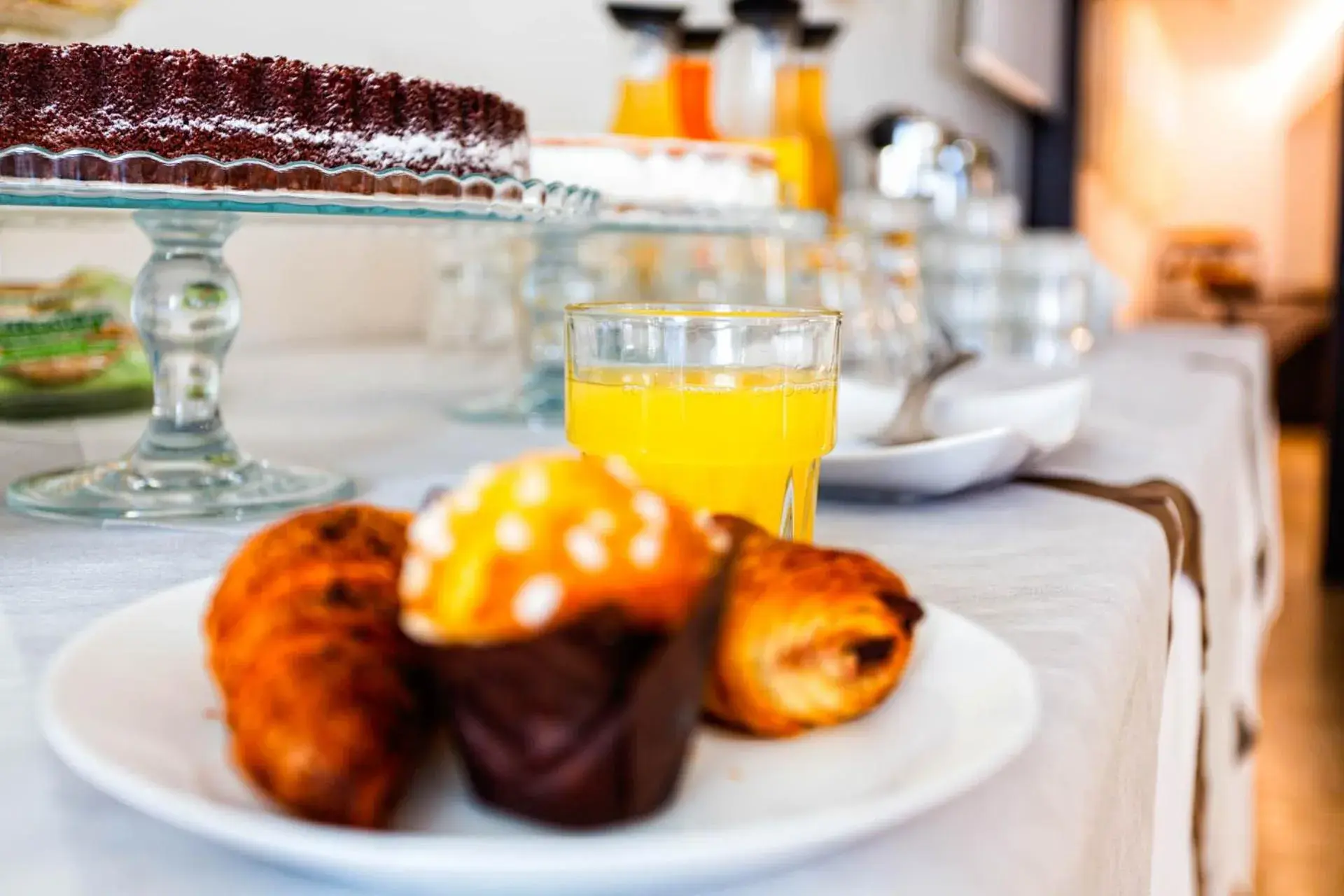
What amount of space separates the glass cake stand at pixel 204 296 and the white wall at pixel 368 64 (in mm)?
385

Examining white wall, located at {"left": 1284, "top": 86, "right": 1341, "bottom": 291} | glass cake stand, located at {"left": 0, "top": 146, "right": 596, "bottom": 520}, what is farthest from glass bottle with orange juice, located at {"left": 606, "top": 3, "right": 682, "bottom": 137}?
white wall, located at {"left": 1284, "top": 86, "right": 1341, "bottom": 291}

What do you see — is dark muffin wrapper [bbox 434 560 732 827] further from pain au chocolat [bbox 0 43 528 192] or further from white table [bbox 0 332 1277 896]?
A: pain au chocolat [bbox 0 43 528 192]

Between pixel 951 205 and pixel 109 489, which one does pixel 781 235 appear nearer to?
pixel 109 489

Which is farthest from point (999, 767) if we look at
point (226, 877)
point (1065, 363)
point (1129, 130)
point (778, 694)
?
point (1129, 130)

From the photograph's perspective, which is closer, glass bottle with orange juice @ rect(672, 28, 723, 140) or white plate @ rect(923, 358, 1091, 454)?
white plate @ rect(923, 358, 1091, 454)

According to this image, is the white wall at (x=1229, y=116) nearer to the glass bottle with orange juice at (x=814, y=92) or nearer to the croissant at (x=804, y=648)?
the glass bottle with orange juice at (x=814, y=92)

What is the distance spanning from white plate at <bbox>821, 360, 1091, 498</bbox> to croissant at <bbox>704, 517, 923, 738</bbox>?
1.08ft

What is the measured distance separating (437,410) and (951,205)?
4.87 feet

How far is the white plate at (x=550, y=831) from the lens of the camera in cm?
23

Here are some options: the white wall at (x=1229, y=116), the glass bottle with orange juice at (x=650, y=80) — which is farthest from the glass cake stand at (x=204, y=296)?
the white wall at (x=1229, y=116)

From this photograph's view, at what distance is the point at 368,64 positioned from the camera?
1021mm

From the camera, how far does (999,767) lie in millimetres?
268

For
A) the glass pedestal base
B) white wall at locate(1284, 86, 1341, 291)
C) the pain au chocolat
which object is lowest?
the glass pedestal base

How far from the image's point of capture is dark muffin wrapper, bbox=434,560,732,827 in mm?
241
